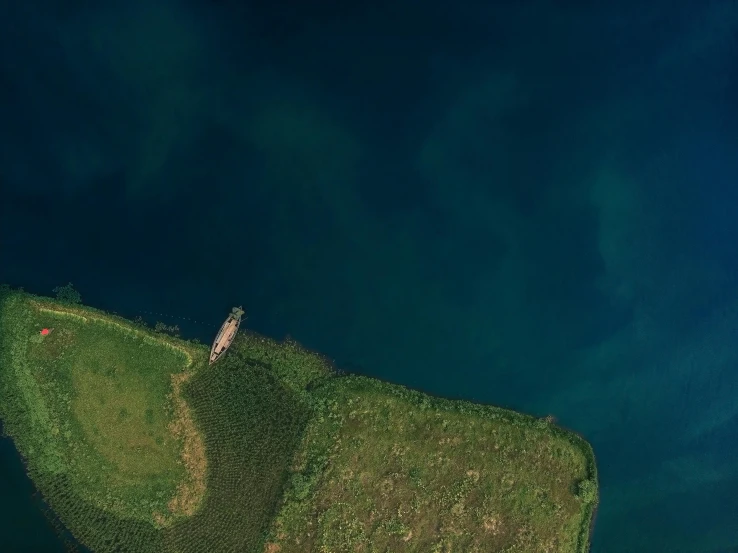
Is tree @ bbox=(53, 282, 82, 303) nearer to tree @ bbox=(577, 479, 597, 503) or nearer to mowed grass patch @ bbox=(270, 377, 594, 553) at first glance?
mowed grass patch @ bbox=(270, 377, 594, 553)

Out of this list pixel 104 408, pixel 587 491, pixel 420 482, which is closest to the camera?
pixel 104 408

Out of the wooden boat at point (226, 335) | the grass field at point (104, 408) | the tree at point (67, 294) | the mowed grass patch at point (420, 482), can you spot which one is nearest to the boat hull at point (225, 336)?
the wooden boat at point (226, 335)

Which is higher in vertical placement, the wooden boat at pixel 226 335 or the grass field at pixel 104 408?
the wooden boat at pixel 226 335

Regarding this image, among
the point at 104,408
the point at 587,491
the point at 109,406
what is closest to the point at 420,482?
the point at 587,491

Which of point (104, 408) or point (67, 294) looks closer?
point (104, 408)

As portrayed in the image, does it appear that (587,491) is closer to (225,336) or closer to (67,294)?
(225,336)

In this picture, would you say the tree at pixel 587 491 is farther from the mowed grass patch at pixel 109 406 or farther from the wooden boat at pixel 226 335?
the mowed grass patch at pixel 109 406
